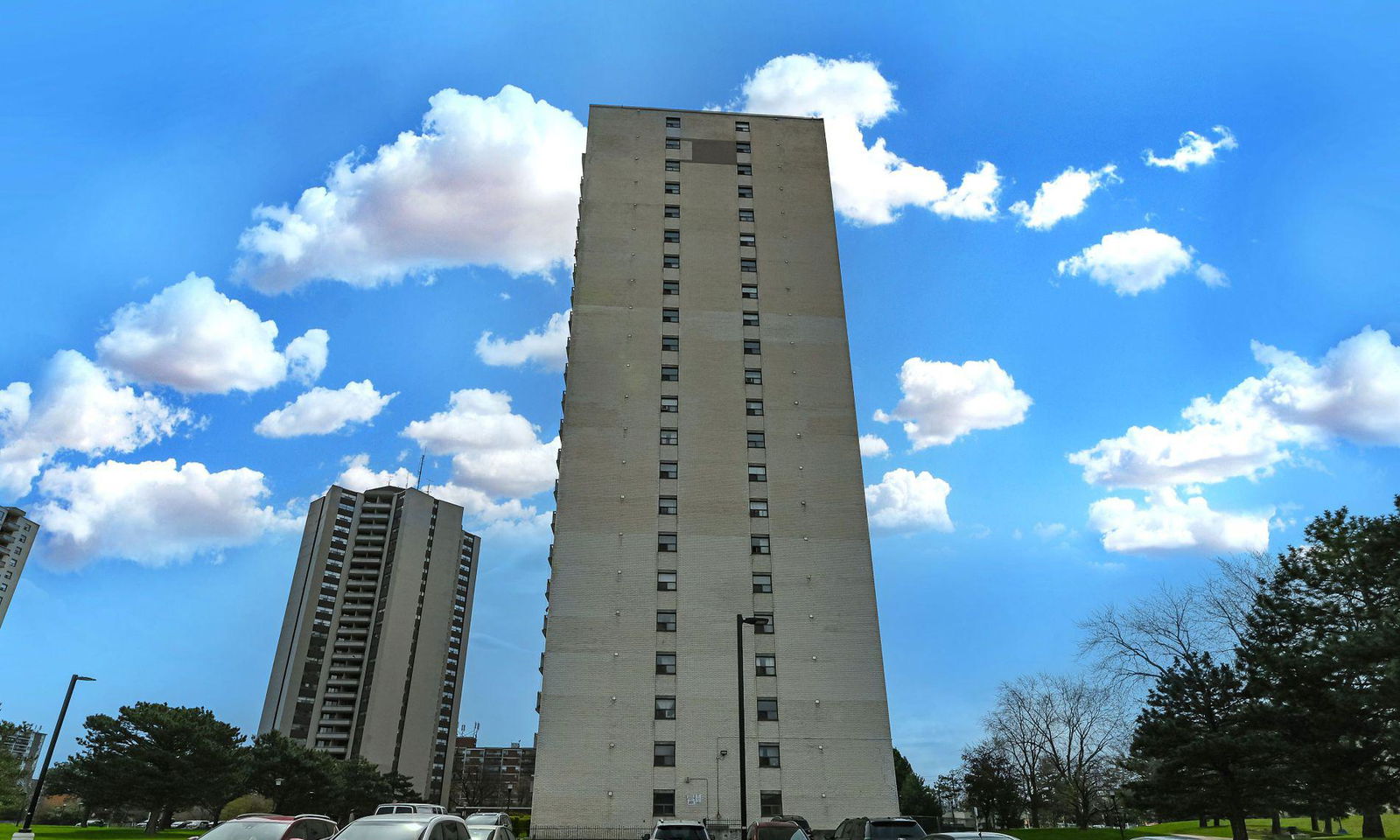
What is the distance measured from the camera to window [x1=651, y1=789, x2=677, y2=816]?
40.8 metres

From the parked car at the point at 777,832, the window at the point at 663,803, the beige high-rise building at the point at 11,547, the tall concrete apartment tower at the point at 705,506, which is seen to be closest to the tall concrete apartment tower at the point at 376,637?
the beige high-rise building at the point at 11,547

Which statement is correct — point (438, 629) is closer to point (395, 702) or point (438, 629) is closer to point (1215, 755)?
point (395, 702)

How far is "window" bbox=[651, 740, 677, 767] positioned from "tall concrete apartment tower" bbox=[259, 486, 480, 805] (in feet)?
326

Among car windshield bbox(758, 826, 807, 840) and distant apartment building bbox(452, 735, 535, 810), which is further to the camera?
distant apartment building bbox(452, 735, 535, 810)

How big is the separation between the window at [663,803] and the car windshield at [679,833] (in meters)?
22.7

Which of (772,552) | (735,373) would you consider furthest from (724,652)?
(735,373)

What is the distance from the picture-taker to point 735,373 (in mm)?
51875

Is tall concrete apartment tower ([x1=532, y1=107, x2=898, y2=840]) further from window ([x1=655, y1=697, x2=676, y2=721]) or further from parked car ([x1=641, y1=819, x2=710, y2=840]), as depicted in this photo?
parked car ([x1=641, y1=819, x2=710, y2=840])

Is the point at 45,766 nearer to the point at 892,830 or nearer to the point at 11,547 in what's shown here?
the point at 892,830

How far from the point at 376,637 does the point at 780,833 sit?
125 m

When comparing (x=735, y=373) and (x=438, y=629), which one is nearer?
(x=735, y=373)

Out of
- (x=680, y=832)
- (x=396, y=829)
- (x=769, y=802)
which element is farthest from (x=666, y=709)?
(x=396, y=829)

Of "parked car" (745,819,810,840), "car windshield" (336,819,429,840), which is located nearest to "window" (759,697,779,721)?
"parked car" (745,819,810,840)

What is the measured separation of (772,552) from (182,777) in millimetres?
38969
